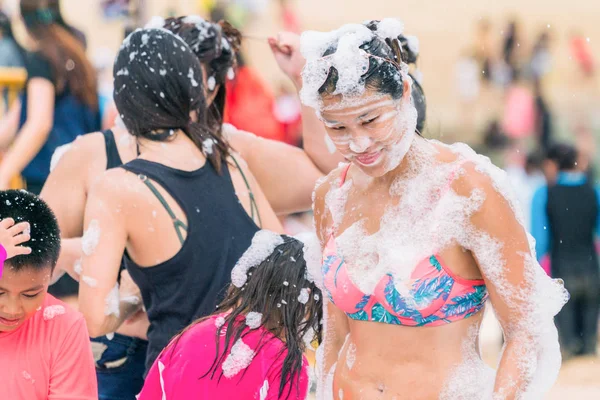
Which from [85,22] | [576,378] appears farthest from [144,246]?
[85,22]

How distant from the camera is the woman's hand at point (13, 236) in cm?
258

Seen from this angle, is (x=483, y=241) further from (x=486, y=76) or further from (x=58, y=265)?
A: (x=486, y=76)

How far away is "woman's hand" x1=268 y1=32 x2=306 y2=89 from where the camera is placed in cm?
352

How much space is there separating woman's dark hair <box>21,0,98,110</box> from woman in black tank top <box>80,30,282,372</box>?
1.85 m

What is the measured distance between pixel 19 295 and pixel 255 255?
706mm

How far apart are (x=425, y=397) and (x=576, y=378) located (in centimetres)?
527

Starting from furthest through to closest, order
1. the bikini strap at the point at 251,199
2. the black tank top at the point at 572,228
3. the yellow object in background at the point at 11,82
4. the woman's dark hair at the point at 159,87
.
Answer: the black tank top at the point at 572,228 → the yellow object in background at the point at 11,82 → the bikini strap at the point at 251,199 → the woman's dark hair at the point at 159,87

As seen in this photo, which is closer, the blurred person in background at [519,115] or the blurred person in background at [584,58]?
the blurred person in background at [519,115]

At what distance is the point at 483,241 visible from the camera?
2.29 m

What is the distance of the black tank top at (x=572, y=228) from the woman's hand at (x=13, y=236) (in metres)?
5.43

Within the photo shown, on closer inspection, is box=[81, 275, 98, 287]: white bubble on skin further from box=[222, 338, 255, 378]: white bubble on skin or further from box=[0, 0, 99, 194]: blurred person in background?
box=[0, 0, 99, 194]: blurred person in background

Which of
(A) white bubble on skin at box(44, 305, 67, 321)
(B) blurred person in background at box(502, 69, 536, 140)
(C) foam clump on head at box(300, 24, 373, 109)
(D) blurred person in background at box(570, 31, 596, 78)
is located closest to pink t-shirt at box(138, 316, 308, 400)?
(A) white bubble on skin at box(44, 305, 67, 321)

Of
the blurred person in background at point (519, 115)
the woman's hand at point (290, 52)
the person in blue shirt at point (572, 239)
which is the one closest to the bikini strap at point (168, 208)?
the woman's hand at point (290, 52)

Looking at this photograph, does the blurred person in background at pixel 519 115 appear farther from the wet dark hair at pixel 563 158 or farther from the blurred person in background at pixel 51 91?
the blurred person in background at pixel 51 91
